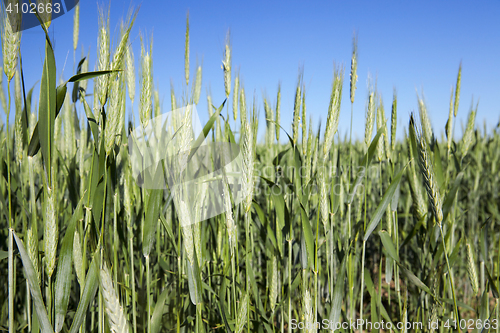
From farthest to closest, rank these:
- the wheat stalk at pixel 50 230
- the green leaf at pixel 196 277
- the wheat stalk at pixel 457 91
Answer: the wheat stalk at pixel 457 91, the green leaf at pixel 196 277, the wheat stalk at pixel 50 230

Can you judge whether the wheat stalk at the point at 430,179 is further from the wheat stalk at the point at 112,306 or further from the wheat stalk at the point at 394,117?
the wheat stalk at the point at 112,306

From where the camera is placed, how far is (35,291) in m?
0.72

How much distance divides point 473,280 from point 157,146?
1575 millimetres

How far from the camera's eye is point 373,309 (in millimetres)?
1227

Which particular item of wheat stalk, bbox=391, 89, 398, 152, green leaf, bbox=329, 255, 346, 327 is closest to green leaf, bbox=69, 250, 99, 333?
green leaf, bbox=329, 255, 346, 327

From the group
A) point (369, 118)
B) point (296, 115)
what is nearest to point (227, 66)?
point (296, 115)

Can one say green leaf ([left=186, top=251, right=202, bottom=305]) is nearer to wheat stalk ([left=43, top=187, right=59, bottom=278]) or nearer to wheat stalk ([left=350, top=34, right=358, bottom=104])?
wheat stalk ([left=43, top=187, right=59, bottom=278])

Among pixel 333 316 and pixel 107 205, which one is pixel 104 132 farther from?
pixel 333 316

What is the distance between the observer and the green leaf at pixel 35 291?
2.33 ft

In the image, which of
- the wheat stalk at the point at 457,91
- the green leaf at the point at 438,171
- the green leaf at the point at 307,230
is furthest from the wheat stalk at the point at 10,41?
the wheat stalk at the point at 457,91

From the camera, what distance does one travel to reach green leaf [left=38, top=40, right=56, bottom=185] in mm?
671

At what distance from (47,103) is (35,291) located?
48 centimetres

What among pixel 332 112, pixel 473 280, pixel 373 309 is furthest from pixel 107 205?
pixel 473 280

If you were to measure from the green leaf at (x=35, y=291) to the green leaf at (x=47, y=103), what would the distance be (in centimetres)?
22
